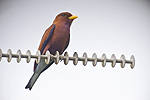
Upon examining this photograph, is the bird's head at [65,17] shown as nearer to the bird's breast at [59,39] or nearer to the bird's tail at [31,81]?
the bird's breast at [59,39]

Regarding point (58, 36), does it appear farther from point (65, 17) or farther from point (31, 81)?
point (31, 81)

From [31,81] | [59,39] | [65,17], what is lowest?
[31,81]

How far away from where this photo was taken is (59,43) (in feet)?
3.74

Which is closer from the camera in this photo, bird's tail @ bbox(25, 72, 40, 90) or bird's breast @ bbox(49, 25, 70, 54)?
bird's tail @ bbox(25, 72, 40, 90)

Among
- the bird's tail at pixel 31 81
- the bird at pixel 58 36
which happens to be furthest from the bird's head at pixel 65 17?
the bird's tail at pixel 31 81

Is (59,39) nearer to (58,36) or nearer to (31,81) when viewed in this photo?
(58,36)

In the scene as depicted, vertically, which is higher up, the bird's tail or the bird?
the bird

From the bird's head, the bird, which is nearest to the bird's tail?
the bird

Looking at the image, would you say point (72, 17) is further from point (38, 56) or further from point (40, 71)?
point (38, 56)

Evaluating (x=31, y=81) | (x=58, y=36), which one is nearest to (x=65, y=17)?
(x=58, y=36)

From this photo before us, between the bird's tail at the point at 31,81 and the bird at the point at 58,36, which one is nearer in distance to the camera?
the bird's tail at the point at 31,81

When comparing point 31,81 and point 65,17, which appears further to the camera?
point 65,17

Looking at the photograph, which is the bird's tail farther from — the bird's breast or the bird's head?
the bird's head

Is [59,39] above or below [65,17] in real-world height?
below
